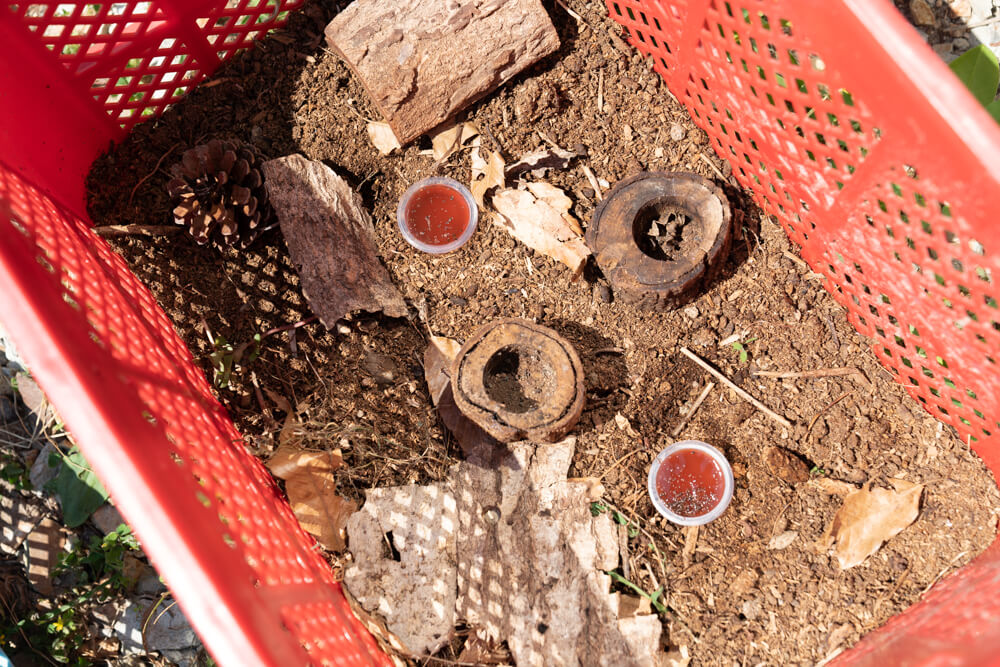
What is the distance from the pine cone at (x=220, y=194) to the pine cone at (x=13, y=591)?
1.42 meters

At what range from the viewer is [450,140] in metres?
2.54

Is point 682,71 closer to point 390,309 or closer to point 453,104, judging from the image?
point 453,104

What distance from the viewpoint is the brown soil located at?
2180 mm

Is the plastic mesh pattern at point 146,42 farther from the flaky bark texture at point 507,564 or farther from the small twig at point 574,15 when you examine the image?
the flaky bark texture at point 507,564

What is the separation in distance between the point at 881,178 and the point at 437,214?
4.56 ft

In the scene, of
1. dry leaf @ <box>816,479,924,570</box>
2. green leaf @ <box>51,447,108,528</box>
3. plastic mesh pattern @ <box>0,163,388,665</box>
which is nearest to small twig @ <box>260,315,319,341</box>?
plastic mesh pattern @ <box>0,163,388,665</box>

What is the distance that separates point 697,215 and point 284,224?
1355 millimetres

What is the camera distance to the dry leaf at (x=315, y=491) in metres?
2.31

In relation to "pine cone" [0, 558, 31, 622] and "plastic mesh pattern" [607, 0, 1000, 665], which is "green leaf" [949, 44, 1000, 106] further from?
"pine cone" [0, 558, 31, 622]

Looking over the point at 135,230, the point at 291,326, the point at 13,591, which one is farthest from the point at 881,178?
the point at 13,591

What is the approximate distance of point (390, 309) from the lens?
2439 millimetres

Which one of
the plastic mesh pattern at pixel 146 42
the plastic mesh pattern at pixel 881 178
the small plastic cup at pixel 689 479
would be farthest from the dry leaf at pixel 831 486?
the plastic mesh pattern at pixel 146 42

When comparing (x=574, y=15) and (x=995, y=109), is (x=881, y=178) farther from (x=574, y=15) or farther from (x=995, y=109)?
(x=574, y=15)

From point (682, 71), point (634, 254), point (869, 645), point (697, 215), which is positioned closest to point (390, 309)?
point (634, 254)
